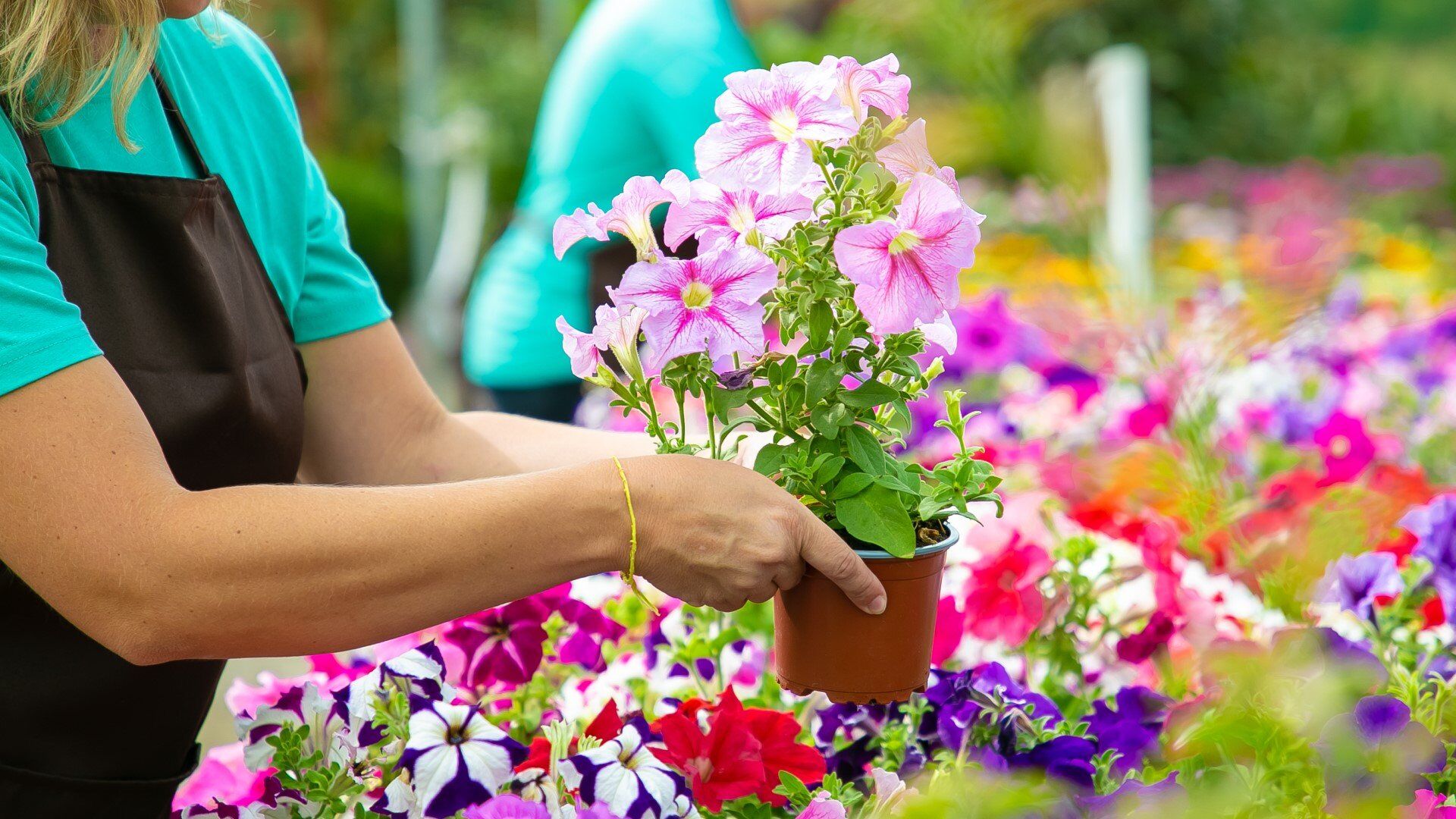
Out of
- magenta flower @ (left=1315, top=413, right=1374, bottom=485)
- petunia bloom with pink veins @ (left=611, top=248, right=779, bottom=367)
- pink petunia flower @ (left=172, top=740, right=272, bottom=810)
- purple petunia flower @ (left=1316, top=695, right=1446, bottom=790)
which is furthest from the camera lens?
magenta flower @ (left=1315, top=413, right=1374, bottom=485)

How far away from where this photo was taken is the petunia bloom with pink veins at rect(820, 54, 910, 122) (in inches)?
40.3

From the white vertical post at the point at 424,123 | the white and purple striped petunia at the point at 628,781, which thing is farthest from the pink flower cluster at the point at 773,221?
the white vertical post at the point at 424,123

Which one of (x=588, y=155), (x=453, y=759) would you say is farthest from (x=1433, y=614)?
(x=588, y=155)

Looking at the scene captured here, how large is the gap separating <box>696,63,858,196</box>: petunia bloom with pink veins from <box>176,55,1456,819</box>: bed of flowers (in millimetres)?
38

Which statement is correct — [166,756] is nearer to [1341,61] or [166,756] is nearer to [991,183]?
[991,183]

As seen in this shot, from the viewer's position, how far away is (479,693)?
140 centimetres

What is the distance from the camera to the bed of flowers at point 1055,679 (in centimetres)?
93

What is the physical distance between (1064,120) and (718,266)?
279 millimetres

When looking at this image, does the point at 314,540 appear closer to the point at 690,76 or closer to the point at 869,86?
the point at 869,86

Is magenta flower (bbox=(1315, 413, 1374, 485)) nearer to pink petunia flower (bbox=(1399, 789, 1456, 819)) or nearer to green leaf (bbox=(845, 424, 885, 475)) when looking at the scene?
pink petunia flower (bbox=(1399, 789, 1456, 819))

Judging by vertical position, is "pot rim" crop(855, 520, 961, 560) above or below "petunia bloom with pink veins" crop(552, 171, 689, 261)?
below

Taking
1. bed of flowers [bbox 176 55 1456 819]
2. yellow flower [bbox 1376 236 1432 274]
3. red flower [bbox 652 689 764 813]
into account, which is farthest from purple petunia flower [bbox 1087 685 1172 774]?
yellow flower [bbox 1376 236 1432 274]

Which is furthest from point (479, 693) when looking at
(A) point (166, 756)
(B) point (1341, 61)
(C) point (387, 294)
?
(B) point (1341, 61)

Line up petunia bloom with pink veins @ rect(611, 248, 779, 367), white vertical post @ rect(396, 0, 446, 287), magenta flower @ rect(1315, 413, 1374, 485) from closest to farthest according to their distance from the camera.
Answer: petunia bloom with pink veins @ rect(611, 248, 779, 367), magenta flower @ rect(1315, 413, 1374, 485), white vertical post @ rect(396, 0, 446, 287)
